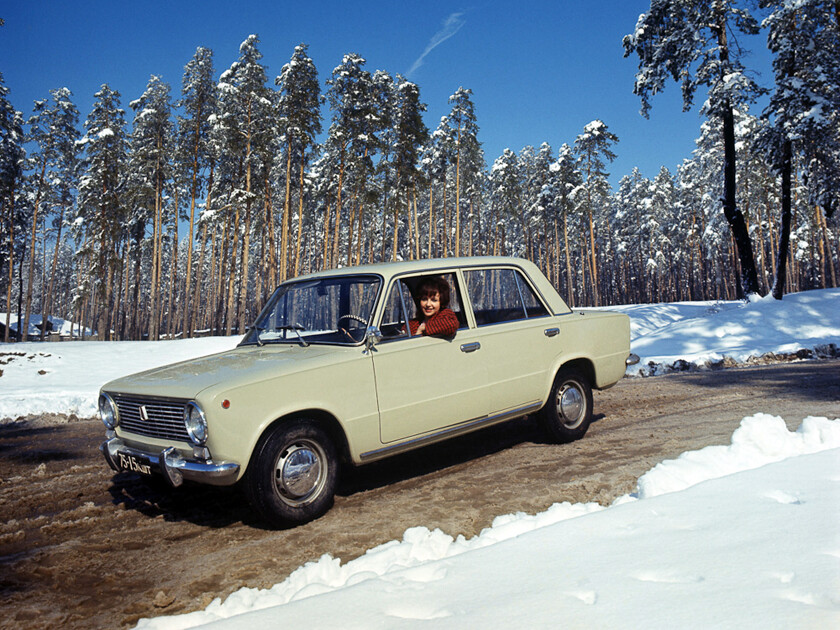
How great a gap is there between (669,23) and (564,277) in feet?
181

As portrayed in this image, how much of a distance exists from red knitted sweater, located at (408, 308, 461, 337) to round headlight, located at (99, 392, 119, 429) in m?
2.57

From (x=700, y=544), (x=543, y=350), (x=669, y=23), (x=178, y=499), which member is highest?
(x=669, y=23)

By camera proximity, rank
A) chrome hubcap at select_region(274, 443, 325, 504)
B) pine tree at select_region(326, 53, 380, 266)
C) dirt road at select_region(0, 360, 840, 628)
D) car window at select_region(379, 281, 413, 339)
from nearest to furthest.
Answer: dirt road at select_region(0, 360, 840, 628), chrome hubcap at select_region(274, 443, 325, 504), car window at select_region(379, 281, 413, 339), pine tree at select_region(326, 53, 380, 266)

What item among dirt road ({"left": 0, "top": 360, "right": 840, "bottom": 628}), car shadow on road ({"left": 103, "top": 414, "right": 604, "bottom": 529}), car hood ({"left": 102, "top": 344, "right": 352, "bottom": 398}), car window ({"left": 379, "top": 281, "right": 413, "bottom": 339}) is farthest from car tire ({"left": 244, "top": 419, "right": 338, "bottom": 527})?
car window ({"left": 379, "top": 281, "right": 413, "bottom": 339})

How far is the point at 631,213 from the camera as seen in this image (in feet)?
207

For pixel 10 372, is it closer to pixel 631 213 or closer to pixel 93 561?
pixel 93 561

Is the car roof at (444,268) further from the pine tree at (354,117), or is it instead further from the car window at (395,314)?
the pine tree at (354,117)

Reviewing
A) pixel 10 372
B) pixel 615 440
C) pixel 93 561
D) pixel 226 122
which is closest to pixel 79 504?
pixel 93 561

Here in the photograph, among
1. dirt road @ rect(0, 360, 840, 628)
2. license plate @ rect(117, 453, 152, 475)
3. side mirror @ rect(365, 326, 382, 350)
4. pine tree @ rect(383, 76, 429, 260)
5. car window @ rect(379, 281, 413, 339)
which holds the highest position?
pine tree @ rect(383, 76, 429, 260)

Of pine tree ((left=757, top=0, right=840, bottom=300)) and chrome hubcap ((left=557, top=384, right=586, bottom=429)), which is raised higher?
pine tree ((left=757, top=0, right=840, bottom=300))

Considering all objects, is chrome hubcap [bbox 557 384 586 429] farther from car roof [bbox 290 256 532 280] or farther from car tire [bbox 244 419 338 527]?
car tire [bbox 244 419 338 527]

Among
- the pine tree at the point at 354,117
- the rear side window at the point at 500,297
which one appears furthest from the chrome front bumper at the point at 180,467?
the pine tree at the point at 354,117

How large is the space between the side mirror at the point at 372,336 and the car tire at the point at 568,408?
7.40 ft

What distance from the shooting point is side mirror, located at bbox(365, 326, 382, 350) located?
14.1 ft
